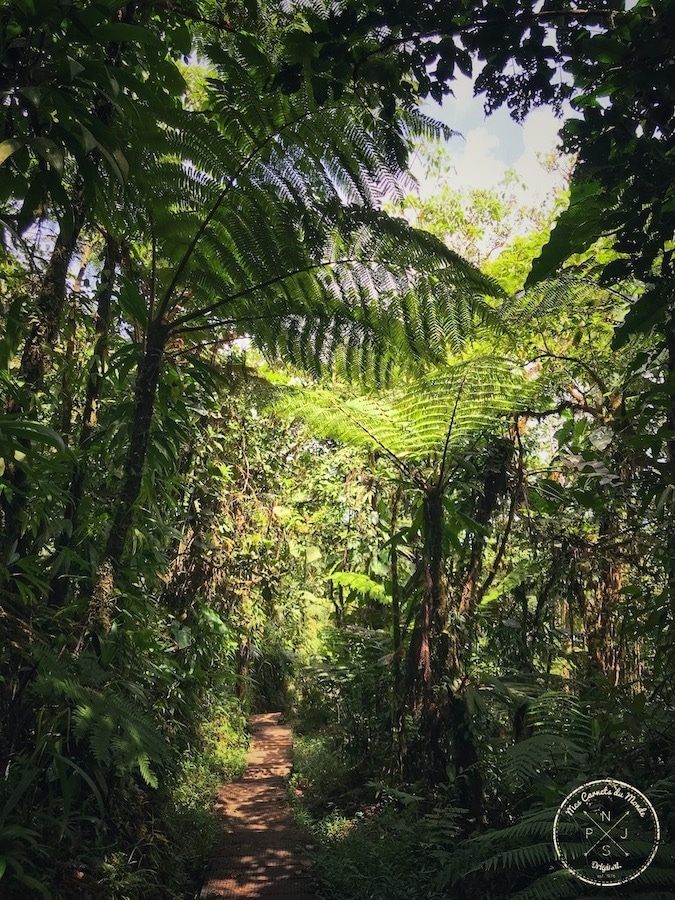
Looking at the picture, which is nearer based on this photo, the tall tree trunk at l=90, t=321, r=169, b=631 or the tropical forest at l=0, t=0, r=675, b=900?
the tropical forest at l=0, t=0, r=675, b=900

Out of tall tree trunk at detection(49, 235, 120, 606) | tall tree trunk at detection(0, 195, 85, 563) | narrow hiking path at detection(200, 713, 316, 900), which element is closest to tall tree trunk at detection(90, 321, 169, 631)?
tall tree trunk at detection(49, 235, 120, 606)

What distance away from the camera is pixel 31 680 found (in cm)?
181

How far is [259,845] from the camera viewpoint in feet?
10.8

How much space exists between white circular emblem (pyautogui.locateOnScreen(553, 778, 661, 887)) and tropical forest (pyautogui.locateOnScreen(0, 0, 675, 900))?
1cm

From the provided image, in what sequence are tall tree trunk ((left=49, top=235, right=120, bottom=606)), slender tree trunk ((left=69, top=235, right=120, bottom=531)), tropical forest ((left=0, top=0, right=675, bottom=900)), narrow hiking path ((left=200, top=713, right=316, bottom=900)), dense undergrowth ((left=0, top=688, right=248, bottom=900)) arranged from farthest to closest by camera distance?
narrow hiking path ((left=200, top=713, right=316, bottom=900)), slender tree trunk ((left=69, top=235, right=120, bottom=531)), tall tree trunk ((left=49, top=235, right=120, bottom=606)), dense undergrowth ((left=0, top=688, right=248, bottom=900)), tropical forest ((left=0, top=0, right=675, bottom=900))

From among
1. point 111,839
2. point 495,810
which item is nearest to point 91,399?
point 111,839

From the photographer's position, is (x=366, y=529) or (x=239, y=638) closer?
(x=239, y=638)

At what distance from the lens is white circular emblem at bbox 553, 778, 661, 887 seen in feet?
5.37

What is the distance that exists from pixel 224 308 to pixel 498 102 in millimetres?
1487

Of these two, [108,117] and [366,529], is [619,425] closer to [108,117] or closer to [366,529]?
[108,117]

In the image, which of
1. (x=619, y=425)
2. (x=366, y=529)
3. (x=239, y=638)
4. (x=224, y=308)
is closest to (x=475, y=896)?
(x=619, y=425)

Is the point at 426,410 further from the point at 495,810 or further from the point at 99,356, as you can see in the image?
the point at 495,810

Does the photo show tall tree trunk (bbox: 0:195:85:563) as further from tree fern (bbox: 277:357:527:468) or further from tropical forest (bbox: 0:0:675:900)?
tree fern (bbox: 277:357:527:468)

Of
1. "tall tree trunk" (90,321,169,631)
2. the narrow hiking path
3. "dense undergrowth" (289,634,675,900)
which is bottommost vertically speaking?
the narrow hiking path
